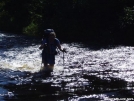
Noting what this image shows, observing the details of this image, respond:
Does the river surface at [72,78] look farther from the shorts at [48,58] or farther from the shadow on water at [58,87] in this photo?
the shorts at [48,58]

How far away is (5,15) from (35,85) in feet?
150

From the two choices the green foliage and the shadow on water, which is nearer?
the shadow on water

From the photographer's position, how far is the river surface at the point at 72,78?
1272 cm

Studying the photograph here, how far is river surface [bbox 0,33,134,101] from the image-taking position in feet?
41.7

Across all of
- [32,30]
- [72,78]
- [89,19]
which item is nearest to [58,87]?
[72,78]

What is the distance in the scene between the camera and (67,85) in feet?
47.5

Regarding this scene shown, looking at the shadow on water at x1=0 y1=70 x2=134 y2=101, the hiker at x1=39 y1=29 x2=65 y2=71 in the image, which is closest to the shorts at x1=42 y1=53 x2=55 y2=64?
the hiker at x1=39 y1=29 x2=65 y2=71

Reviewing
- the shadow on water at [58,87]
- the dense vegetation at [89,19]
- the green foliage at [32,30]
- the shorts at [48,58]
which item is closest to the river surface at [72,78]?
the shadow on water at [58,87]

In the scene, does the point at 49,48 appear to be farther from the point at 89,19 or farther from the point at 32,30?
the point at 32,30

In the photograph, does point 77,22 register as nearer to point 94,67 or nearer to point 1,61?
point 1,61

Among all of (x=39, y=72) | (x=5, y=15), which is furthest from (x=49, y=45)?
(x=5, y=15)

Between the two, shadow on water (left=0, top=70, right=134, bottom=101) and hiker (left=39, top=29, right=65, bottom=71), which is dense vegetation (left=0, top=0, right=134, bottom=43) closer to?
hiker (left=39, top=29, right=65, bottom=71)

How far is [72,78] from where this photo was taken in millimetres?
15930

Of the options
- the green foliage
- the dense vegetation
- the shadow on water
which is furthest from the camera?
the green foliage
